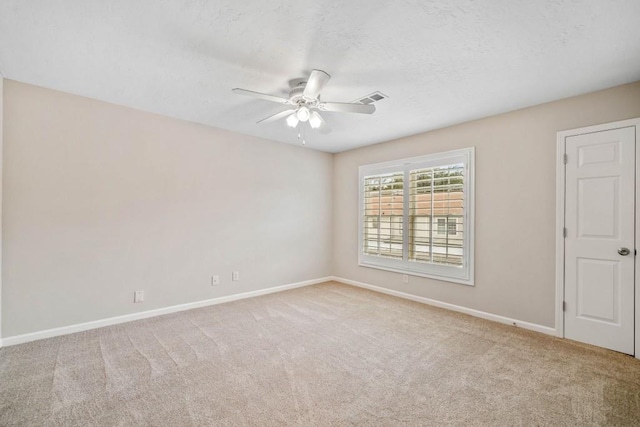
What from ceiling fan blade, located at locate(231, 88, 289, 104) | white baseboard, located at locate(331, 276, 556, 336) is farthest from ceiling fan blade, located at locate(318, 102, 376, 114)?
white baseboard, located at locate(331, 276, 556, 336)

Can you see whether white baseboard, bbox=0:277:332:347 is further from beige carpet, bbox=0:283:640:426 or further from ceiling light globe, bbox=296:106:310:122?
ceiling light globe, bbox=296:106:310:122

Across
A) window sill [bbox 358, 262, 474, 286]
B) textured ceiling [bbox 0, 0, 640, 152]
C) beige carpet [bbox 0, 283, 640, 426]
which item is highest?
textured ceiling [bbox 0, 0, 640, 152]

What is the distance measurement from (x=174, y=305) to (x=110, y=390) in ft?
5.70

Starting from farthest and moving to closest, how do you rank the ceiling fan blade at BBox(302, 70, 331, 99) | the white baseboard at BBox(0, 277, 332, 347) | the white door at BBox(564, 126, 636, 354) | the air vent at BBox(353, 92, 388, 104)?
the air vent at BBox(353, 92, 388, 104)
the white baseboard at BBox(0, 277, 332, 347)
the white door at BBox(564, 126, 636, 354)
the ceiling fan blade at BBox(302, 70, 331, 99)

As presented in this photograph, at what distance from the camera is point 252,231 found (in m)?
4.57

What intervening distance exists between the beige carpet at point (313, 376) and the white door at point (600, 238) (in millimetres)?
265

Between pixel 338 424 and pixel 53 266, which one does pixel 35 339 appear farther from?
pixel 338 424

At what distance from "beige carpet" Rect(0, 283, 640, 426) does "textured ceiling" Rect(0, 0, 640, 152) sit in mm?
2586

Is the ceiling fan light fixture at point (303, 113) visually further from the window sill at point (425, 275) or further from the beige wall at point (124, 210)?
the window sill at point (425, 275)

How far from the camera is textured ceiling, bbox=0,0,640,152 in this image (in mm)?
1798

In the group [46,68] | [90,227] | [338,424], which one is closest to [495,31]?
[338,424]

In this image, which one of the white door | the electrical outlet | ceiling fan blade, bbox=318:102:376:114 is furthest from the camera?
the electrical outlet

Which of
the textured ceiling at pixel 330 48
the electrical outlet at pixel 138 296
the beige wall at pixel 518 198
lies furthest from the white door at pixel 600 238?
the electrical outlet at pixel 138 296

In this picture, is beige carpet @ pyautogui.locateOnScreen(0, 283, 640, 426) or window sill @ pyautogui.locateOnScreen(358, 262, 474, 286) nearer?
beige carpet @ pyautogui.locateOnScreen(0, 283, 640, 426)
